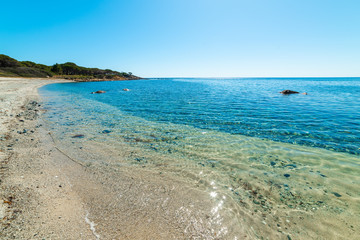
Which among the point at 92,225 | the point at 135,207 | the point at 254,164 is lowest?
the point at 254,164

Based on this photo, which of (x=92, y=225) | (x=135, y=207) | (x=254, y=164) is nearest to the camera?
(x=92, y=225)

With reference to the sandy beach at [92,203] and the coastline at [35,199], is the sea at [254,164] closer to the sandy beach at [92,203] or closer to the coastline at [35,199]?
the sandy beach at [92,203]

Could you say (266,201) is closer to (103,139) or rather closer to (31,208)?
(31,208)

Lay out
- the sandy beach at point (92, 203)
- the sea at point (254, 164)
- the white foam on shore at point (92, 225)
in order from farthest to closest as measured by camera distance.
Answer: the sea at point (254, 164)
the sandy beach at point (92, 203)
the white foam on shore at point (92, 225)

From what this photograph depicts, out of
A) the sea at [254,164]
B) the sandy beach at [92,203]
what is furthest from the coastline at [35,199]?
the sea at [254,164]

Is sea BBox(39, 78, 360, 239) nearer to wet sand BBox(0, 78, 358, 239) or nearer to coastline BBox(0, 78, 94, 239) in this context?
wet sand BBox(0, 78, 358, 239)

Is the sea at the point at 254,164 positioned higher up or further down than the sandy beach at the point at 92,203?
further down

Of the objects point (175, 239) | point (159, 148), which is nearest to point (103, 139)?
point (159, 148)

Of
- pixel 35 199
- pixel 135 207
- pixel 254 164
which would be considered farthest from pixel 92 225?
pixel 254 164

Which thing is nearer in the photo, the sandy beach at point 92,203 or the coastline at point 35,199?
the coastline at point 35,199

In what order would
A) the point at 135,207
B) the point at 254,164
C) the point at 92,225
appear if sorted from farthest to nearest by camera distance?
the point at 254,164, the point at 135,207, the point at 92,225

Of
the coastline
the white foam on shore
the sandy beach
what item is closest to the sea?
→ the sandy beach

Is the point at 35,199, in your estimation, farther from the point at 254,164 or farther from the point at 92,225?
the point at 254,164

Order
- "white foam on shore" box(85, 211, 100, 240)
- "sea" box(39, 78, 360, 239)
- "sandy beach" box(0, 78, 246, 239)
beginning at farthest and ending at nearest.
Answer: "sea" box(39, 78, 360, 239) < "sandy beach" box(0, 78, 246, 239) < "white foam on shore" box(85, 211, 100, 240)
